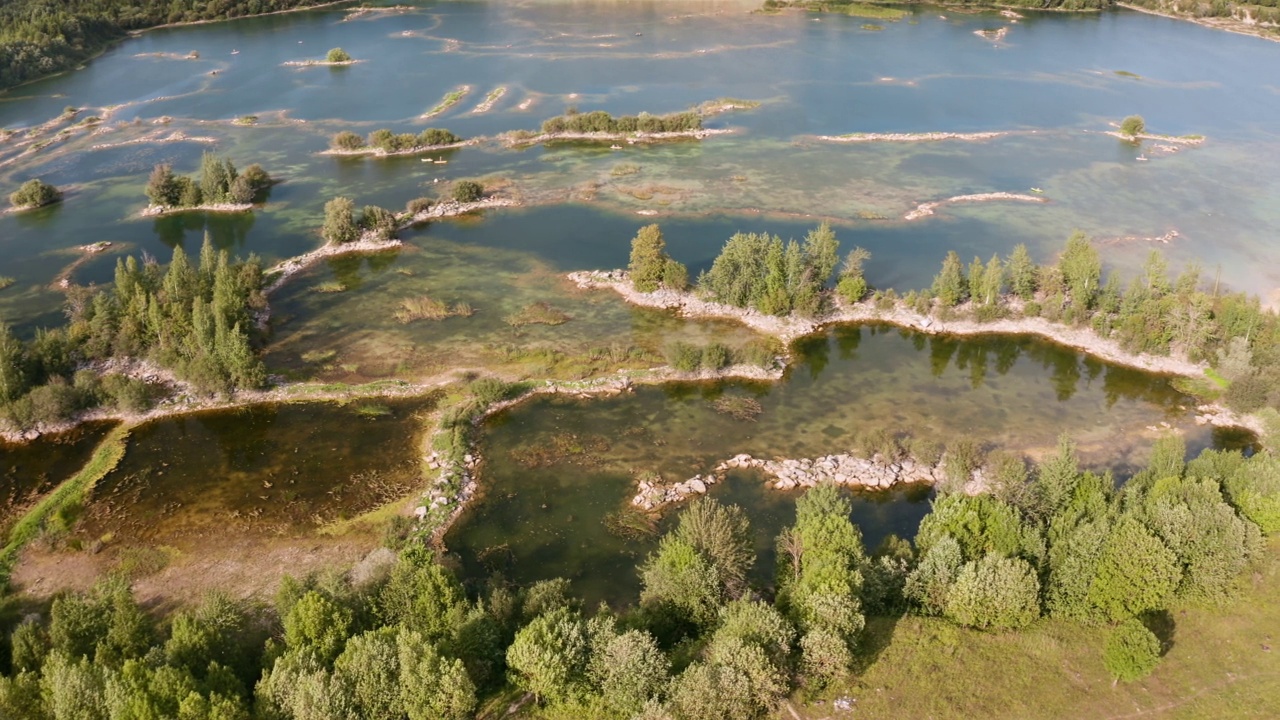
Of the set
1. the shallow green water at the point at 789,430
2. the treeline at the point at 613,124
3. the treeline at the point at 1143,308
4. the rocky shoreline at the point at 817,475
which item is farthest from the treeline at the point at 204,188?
the treeline at the point at 1143,308

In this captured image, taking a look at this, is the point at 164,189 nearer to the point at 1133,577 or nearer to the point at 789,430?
the point at 789,430

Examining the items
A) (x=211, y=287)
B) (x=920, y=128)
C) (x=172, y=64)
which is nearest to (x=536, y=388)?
(x=211, y=287)

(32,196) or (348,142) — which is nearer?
(32,196)

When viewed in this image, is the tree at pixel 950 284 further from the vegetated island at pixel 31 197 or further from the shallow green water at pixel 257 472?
the vegetated island at pixel 31 197

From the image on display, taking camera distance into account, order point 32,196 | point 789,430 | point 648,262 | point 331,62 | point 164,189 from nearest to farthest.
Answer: point 789,430
point 648,262
point 32,196
point 164,189
point 331,62

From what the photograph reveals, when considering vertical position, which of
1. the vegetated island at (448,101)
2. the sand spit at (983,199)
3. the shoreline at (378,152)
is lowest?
the sand spit at (983,199)

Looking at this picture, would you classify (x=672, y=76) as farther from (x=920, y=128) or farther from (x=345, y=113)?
(x=345, y=113)

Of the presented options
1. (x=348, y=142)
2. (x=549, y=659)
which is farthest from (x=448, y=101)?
(x=549, y=659)
